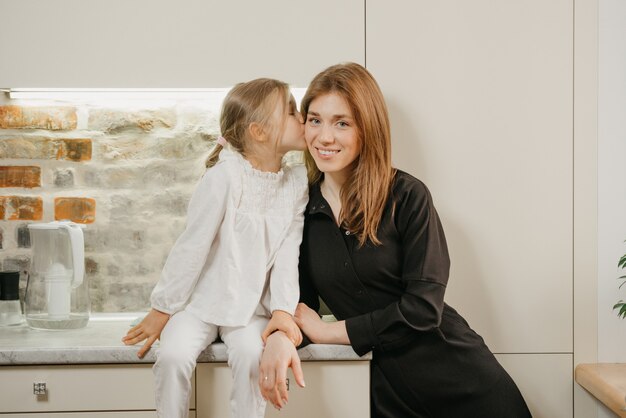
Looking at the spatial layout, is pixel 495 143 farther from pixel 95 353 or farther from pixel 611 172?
pixel 95 353

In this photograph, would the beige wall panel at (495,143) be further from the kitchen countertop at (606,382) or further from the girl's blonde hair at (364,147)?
the girl's blonde hair at (364,147)

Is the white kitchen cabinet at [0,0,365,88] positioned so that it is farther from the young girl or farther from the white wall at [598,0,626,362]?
the white wall at [598,0,626,362]

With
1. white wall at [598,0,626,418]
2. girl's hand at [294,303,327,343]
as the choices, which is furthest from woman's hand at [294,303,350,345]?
white wall at [598,0,626,418]

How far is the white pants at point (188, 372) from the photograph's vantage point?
1.59 meters


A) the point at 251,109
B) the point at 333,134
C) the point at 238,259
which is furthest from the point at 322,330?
the point at 251,109

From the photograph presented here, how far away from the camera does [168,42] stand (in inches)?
77.8

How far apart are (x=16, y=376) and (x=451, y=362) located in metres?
1.08

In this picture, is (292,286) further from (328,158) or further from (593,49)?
(593,49)

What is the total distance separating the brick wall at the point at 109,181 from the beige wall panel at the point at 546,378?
1153mm

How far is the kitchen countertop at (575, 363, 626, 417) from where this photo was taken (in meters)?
1.77

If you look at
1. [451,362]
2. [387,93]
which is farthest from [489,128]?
[451,362]

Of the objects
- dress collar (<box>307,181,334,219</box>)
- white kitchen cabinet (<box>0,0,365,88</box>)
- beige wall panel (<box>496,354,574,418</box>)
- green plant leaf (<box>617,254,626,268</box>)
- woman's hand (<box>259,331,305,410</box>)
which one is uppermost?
white kitchen cabinet (<box>0,0,365,88</box>)

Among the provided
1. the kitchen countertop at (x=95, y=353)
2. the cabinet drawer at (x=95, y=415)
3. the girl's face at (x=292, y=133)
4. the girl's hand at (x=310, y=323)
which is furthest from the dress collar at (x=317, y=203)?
the cabinet drawer at (x=95, y=415)

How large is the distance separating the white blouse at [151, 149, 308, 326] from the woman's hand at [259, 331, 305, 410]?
133 millimetres
